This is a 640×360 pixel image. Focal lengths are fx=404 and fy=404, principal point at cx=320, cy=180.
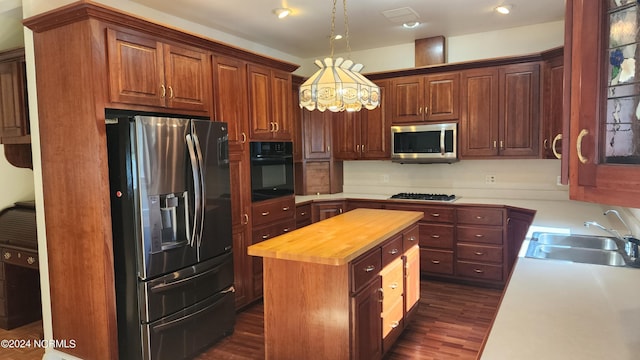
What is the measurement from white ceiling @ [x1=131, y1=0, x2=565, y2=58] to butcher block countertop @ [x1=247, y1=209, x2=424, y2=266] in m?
1.85

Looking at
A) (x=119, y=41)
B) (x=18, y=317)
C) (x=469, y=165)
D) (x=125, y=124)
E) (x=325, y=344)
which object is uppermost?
(x=119, y=41)

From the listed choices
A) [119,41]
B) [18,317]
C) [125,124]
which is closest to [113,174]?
[125,124]

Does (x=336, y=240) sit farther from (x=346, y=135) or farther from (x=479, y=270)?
(x=346, y=135)

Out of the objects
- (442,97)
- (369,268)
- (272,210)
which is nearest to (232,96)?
(272,210)

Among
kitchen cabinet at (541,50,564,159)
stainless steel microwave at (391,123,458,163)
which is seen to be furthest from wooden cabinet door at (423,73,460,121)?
kitchen cabinet at (541,50,564,159)

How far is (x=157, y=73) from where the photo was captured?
2.83 meters

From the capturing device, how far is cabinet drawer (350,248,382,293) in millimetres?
2264

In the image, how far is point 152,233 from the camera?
2.59 m

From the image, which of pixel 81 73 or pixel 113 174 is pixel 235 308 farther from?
pixel 81 73

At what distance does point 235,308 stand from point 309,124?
2.50 m

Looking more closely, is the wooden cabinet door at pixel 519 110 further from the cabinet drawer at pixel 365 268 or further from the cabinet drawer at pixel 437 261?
the cabinet drawer at pixel 365 268

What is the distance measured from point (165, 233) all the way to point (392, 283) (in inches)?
62.0

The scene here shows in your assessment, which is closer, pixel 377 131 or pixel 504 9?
pixel 504 9

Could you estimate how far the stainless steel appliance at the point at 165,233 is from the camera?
100 inches
